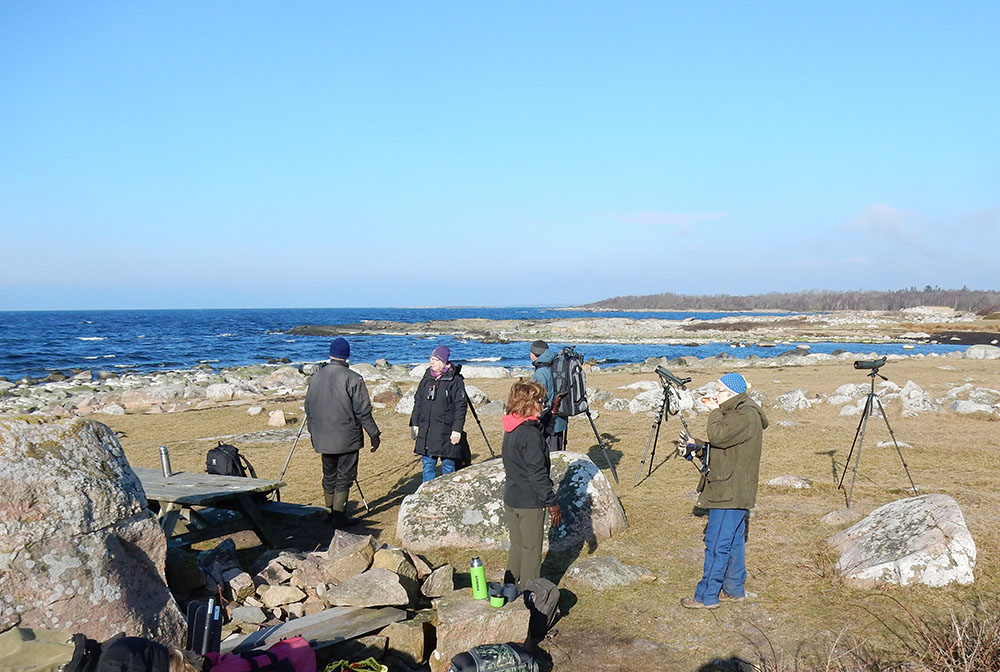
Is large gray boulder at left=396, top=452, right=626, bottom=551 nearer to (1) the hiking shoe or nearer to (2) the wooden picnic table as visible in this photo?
(2) the wooden picnic table

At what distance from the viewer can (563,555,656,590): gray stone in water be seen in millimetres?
6590

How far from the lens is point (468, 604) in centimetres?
503

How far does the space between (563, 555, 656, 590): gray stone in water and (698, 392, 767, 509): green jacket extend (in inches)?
54.3

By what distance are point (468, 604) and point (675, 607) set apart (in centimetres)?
216

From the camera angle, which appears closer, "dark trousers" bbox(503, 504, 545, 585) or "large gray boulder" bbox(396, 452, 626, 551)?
"dark trousers" bbox(503, 504, 545, 585)

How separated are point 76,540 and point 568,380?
7087 millimetres

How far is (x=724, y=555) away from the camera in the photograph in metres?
5.86

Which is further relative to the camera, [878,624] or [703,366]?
[703,366]

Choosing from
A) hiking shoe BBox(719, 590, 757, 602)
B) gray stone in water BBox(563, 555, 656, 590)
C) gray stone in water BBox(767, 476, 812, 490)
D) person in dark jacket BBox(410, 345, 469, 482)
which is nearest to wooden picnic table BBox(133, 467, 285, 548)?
person in dark jacket BBox(410, 345, 469, 482)

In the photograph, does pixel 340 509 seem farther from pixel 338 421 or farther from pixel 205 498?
pixel 205 498

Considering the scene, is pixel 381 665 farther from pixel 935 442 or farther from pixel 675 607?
pixel 935 442

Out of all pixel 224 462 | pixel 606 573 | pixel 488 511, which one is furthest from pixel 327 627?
pixel 224 462

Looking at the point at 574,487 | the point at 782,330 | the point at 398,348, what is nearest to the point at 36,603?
the point at 574,487

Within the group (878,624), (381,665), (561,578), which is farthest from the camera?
(561,578)
